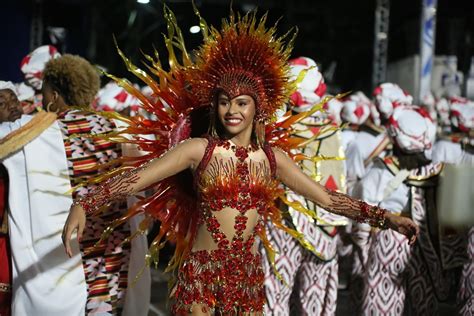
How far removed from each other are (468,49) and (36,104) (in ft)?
32.4

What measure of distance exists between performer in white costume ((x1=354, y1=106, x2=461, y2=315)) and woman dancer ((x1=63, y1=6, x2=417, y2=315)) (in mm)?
1969

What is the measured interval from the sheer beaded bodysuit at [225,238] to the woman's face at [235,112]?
0.10 meters

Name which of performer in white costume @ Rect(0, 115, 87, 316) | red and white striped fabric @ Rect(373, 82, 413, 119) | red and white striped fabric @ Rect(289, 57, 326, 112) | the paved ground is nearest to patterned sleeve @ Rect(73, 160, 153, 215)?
performer in white costume @ Rect(0, 115, 87, 316)

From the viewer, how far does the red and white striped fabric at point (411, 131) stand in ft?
23.2

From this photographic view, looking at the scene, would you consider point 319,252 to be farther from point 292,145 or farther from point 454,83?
point 454,83

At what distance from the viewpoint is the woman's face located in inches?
195

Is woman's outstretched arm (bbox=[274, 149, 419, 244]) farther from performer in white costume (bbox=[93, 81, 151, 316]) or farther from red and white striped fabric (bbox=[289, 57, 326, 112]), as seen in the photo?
red and white striped fabric (bbox=[289, 57, 326, 112])

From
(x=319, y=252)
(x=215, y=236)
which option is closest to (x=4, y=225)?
(x=215, y=236)

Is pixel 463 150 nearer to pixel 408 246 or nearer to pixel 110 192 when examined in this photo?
pixel 408 246

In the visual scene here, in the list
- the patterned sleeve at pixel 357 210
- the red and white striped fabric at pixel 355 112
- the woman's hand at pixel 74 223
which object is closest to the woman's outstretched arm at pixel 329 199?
the patterned sleeve at pixel 357 210

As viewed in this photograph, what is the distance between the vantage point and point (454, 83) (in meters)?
17.3

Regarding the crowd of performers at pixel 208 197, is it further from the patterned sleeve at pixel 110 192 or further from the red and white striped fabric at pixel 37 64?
the red and white striped fabric at pixel 37 64

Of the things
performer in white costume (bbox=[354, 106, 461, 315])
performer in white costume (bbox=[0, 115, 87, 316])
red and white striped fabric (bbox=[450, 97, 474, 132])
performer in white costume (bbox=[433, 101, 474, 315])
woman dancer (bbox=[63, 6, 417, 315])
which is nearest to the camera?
woman dancer (bbox=[63, 6, 417, 315])

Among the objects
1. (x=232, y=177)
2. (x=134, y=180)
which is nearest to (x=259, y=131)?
(x=232, y=177)
